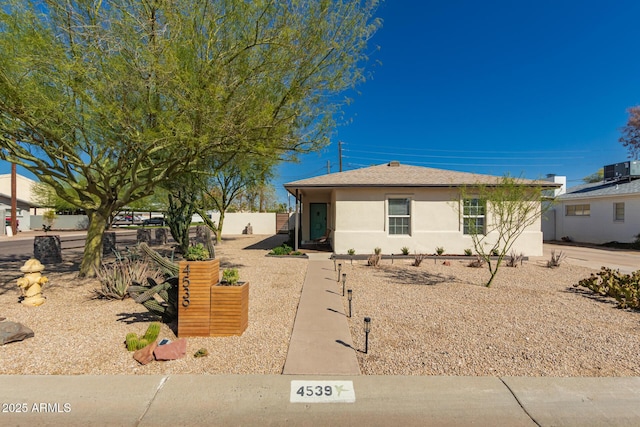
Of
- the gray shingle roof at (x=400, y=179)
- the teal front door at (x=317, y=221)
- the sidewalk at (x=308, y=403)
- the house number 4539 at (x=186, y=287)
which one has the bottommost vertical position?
the sidewalk at (x=308, y=403)

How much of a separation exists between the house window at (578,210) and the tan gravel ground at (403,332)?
15586 millimetres

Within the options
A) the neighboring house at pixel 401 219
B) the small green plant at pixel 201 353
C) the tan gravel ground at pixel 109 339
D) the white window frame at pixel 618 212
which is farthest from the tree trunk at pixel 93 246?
the white window frame at pixel 618 212

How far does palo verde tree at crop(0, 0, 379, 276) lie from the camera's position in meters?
5.77

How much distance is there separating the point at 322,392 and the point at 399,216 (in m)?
10.8

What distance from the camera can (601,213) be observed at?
63.5 ft

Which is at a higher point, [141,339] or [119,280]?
[119,280]

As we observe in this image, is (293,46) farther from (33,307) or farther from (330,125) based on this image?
(33,307)

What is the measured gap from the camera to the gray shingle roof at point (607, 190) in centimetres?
1797

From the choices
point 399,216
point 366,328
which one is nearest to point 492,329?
point 366,328

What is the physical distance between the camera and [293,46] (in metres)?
6.57

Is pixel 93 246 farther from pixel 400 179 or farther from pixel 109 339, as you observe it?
pixel 400 179

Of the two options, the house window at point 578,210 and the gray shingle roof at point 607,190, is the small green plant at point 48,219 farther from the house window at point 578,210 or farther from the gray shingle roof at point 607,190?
the house window at point 578,210

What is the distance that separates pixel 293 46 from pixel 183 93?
2.34 m

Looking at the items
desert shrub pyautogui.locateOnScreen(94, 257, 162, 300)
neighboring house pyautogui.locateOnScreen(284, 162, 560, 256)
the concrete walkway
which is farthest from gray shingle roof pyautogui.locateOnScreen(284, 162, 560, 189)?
desert shrub pyautogui.locateOnScreen(94, 257, 162, 300)
